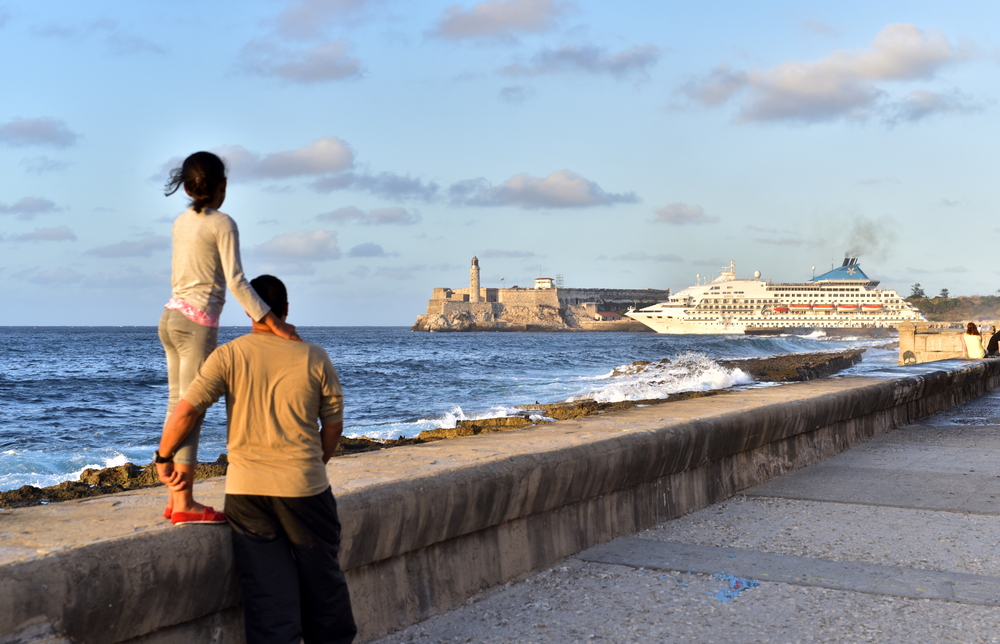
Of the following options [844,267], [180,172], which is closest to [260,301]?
[180,172]

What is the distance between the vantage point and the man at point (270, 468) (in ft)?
8.39

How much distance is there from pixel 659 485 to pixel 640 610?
5.38 feet

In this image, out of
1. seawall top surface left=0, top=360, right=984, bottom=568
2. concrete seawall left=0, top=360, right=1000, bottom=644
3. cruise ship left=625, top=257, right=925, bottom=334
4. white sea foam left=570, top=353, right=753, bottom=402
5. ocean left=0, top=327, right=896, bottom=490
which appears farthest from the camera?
cruise ship left=625, top=257, right=925, bottom=334

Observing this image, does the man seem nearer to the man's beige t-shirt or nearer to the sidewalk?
the man's beige t-shirt

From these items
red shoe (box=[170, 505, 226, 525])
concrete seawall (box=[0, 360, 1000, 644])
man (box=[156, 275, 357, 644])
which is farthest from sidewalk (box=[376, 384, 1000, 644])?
red shoe (box=[170, 505, 226, 525])

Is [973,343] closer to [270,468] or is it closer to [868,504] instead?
[868,504]

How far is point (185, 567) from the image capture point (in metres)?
2.48

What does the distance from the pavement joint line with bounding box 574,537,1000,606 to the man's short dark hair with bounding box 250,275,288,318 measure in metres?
2.18

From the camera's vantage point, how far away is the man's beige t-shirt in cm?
256

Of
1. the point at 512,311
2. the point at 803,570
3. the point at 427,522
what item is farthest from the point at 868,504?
the point at 512,311

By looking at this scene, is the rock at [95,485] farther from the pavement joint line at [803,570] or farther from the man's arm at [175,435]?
the man's arm at [175,435]

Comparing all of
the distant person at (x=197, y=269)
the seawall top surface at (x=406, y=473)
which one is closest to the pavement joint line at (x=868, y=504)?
the seawall top surface at (x=406, y=473)

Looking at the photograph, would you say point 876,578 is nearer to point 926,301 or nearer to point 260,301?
point 260,301

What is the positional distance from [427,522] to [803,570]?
1813mm
